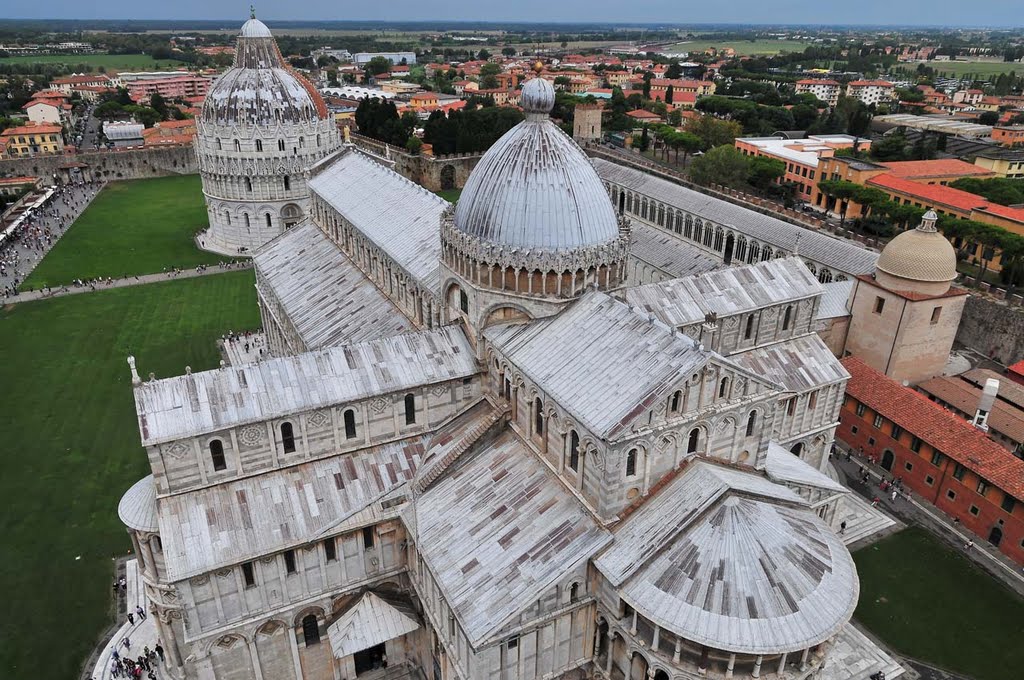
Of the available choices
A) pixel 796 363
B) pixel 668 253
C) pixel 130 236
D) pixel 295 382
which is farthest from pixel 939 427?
pixel 130 236

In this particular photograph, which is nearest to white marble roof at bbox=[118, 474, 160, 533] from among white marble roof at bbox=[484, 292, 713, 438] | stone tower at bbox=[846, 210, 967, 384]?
white marble roof at bbox=[484, 292, 713, 438]

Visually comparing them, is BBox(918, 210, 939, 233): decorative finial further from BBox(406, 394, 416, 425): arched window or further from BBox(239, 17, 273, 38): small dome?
BBox(239, 17, 273, 38): small dome

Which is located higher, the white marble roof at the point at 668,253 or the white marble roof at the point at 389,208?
the white marble roof at the point at 389,208

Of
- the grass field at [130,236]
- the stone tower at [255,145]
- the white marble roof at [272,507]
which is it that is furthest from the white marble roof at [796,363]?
the grass field at [130,236]

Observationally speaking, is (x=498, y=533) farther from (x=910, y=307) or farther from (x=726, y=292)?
(x=910, y=307)

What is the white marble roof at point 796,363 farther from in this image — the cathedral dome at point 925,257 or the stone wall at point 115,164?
the stone wall at point 115,164

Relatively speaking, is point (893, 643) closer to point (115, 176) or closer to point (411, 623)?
point (411, 623)
